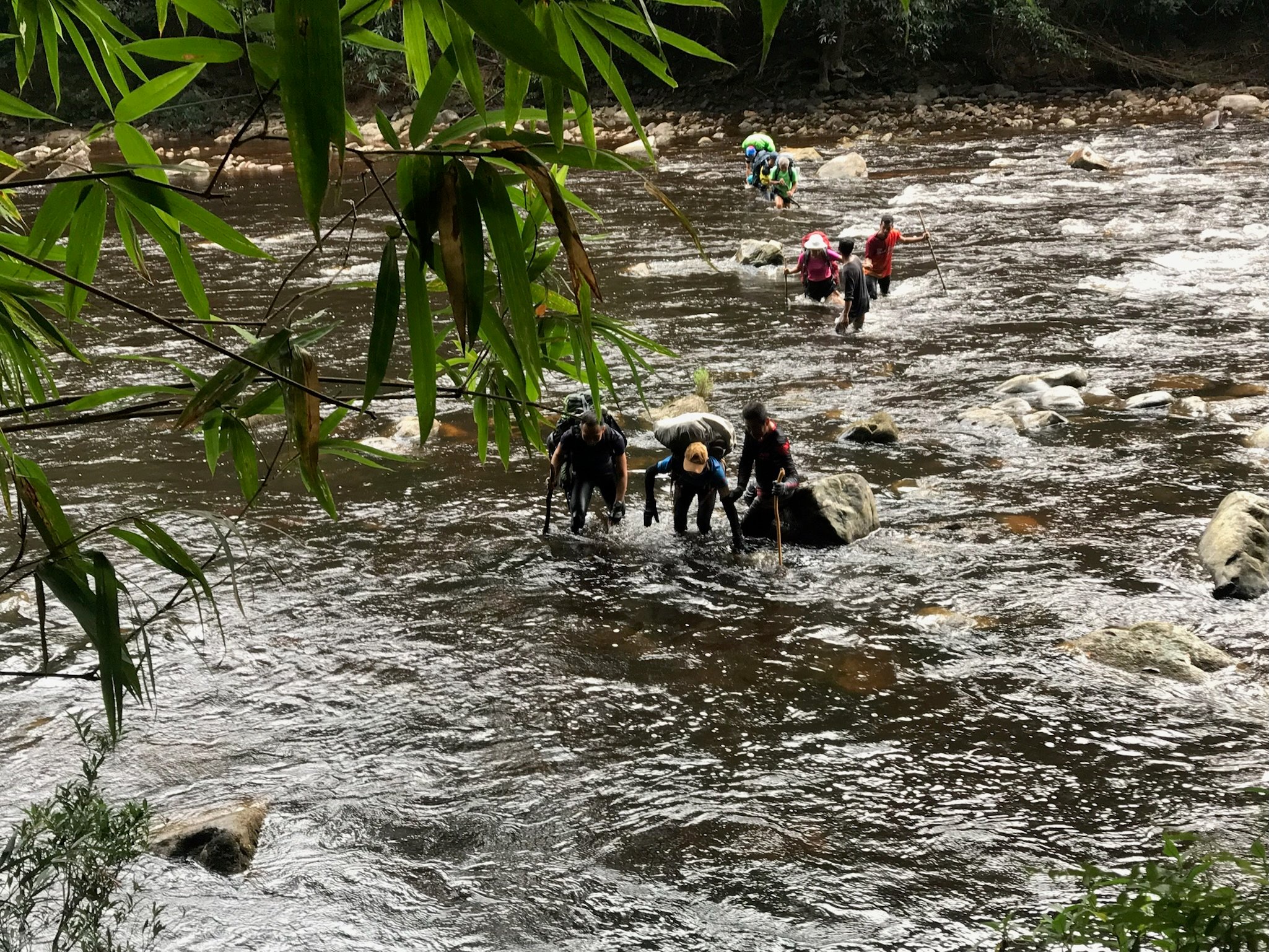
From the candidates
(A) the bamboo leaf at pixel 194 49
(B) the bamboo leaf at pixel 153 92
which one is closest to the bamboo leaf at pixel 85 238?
(B) the bamboo leaf at pixel 153 92

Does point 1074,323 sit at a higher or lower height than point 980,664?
higher

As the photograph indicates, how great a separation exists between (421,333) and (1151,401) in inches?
397

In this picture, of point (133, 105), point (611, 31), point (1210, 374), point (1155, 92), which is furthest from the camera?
point (1155, 92)

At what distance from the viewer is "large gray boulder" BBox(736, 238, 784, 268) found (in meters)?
16.5

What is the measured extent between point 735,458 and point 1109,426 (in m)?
3.30

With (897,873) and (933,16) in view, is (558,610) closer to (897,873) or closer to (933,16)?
(897,873)

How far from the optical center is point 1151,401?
34.2 feet

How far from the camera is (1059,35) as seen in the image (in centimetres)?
3216

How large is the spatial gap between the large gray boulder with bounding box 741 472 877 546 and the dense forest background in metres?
26.3

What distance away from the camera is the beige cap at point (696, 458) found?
8016 mm

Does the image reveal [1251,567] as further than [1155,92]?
No

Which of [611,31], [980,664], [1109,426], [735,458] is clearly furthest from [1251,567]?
[611,31]

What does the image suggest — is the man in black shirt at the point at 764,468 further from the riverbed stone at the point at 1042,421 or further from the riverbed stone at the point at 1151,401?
the riverbed stone at the point at 1151,401

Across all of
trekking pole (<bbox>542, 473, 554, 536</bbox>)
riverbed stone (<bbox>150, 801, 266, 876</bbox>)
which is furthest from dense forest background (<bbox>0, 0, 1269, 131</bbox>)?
riverbed stone (<bbox>150, 801, 266, 876</bbox>)
